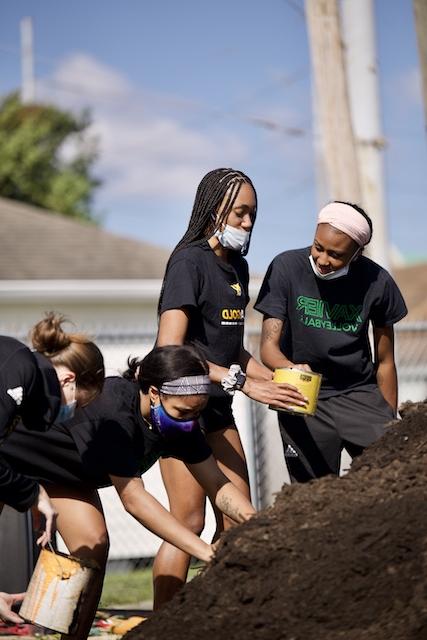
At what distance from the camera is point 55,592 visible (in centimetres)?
446

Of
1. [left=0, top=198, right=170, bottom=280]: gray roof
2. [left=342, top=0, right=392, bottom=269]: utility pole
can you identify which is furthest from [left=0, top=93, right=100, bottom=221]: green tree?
[left=342, top=0, right=392, bottom=269]: utility pole

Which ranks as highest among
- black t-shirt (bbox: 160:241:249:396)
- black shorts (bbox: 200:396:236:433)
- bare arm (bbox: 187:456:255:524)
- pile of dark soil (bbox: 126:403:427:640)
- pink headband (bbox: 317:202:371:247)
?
pink headband (bbox: 317:202:371:247)

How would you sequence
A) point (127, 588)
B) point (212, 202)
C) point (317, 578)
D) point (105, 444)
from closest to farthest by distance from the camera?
point (317, 578), point (105, 444), point (212, 202), point (127, 588)

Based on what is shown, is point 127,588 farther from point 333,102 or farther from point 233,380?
point 333,102

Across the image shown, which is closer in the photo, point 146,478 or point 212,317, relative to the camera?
point 212,317

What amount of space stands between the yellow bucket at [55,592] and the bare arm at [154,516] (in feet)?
1.02

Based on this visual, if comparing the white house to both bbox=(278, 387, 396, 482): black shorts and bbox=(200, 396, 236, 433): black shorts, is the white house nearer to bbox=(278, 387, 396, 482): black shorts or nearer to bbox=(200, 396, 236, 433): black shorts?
bbox=(278, 387, 396, 482): black shorts

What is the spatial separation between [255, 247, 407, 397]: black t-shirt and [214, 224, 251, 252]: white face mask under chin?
1.67ft

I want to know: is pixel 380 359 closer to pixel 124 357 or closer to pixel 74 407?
pixel 74 407

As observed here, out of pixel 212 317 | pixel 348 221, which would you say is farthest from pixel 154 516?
pixel 348 221

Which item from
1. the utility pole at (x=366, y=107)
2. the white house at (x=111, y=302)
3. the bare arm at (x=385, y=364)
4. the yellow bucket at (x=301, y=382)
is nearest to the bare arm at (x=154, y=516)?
the yellow bucket at (x=301, y=382)

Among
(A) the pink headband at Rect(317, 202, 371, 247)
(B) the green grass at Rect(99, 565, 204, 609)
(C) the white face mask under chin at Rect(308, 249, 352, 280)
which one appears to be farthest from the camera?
(B) the green grass at Rect(99, 565, 204, 609)

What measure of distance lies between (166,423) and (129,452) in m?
0.20

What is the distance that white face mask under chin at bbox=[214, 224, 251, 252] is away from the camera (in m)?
5.18
